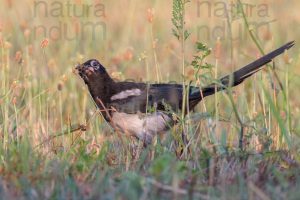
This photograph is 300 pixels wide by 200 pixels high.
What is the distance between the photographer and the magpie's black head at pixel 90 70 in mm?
7469

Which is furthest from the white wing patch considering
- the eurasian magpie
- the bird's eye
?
the bird's eye

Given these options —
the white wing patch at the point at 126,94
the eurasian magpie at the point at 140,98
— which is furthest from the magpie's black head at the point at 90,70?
the white wing patch at the point at 126,94

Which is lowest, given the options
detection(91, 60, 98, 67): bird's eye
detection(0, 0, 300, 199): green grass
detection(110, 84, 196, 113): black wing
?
detection(0, 0, 300, 199): green grass

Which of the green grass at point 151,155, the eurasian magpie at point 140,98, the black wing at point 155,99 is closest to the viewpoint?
the green grass at point 151,155

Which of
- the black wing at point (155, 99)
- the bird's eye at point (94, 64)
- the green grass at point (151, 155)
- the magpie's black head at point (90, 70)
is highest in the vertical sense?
the bird's eye at point (94, 64)

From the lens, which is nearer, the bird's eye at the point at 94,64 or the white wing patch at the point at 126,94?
the white wing patch at the point at 126,94

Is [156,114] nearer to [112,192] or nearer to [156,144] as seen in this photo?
[156,144]

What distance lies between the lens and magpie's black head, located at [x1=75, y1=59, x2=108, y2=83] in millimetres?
7469

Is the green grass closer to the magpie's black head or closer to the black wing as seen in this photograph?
the black wing

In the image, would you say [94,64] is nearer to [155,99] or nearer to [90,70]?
[90,70]

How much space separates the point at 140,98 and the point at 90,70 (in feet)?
1.82

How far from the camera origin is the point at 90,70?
750 cm

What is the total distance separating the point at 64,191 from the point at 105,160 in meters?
0.88

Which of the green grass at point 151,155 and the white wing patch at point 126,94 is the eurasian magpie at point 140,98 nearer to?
the white wing patch at point 126,94
